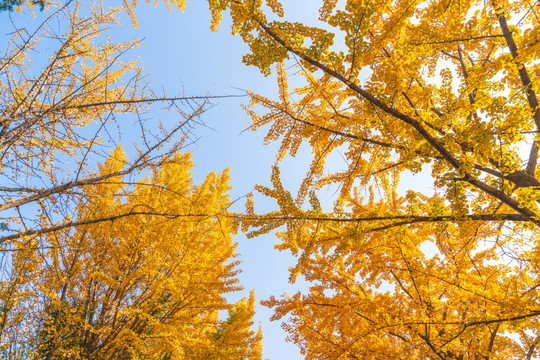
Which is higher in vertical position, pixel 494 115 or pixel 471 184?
pixel 494 115

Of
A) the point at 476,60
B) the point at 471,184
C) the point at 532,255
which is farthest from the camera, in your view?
the point at 476,60

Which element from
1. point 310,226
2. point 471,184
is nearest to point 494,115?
point 471,184

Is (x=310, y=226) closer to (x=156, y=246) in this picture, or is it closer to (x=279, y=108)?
(x=279, y=108)

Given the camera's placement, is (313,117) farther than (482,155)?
Yes

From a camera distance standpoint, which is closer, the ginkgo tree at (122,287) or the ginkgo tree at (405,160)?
the ginkgo tree at (405,160)

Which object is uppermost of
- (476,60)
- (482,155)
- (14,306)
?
(476,60)

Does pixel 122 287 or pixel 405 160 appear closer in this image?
pixel 405 160

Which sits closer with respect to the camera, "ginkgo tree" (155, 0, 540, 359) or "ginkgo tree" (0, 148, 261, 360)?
"ginkgo tree" (155, 0, 540, 359)

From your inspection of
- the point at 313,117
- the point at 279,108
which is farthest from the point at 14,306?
the point at 313,117

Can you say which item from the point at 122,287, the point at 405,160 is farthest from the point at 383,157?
the point at 122,287

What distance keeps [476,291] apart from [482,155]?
5.25 feet

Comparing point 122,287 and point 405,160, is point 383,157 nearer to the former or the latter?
point 405,160

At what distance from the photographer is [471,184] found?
226 centimetres

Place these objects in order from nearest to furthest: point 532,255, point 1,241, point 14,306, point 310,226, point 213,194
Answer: point 1,241 → point 310,226 → point 532,255 → point 14,306 → point 213,194
